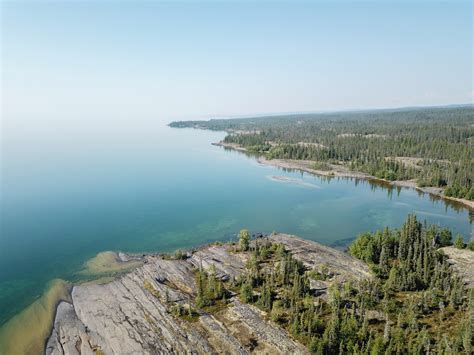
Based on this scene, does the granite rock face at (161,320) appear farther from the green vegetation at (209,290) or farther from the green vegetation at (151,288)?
the green vegetation at (209,290)

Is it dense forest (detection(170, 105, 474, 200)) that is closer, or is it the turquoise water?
the turquoise water

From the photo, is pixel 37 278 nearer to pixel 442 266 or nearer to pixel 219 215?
pixel 219 215

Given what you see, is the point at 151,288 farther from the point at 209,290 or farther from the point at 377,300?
the point at 377,300

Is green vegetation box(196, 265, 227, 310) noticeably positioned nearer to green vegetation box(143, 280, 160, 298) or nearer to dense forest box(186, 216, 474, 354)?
dense forest box(186, 216, 474, 354)

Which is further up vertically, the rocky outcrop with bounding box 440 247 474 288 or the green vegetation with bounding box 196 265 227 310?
the green vegetation with bounding box 196 265 227 310

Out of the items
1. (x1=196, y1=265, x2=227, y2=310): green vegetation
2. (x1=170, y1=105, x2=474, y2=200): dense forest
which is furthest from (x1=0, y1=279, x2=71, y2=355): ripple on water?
(x1=170, y1=105, x2=474, y2=200): dense forest

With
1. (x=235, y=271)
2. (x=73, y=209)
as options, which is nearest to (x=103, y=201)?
(x=73, y=209)
